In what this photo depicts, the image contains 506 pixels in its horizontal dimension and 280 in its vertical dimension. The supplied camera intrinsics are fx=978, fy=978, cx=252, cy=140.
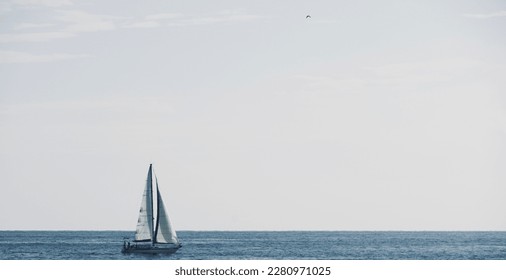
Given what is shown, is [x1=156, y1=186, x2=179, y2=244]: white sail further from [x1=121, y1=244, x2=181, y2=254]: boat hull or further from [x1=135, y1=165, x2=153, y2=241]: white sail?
[x1=135, y1=165, x2=153, y2=241]: white sail

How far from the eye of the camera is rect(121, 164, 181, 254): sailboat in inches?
4582

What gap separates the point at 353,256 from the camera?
134m

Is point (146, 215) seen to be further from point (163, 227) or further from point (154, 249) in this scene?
point (154, 249)

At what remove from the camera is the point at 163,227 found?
118 m

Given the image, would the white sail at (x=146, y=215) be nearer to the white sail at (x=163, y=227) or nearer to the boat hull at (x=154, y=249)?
the boat hull at (x=154, y=249)

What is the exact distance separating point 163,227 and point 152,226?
175 centimetres

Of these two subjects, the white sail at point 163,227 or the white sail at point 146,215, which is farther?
the white sail at point 163,227

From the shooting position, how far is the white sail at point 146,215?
11631 cm

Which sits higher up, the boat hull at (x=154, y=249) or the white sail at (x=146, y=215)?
the white sail at (x=146, y=215)

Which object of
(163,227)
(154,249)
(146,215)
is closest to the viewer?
(154,249)
